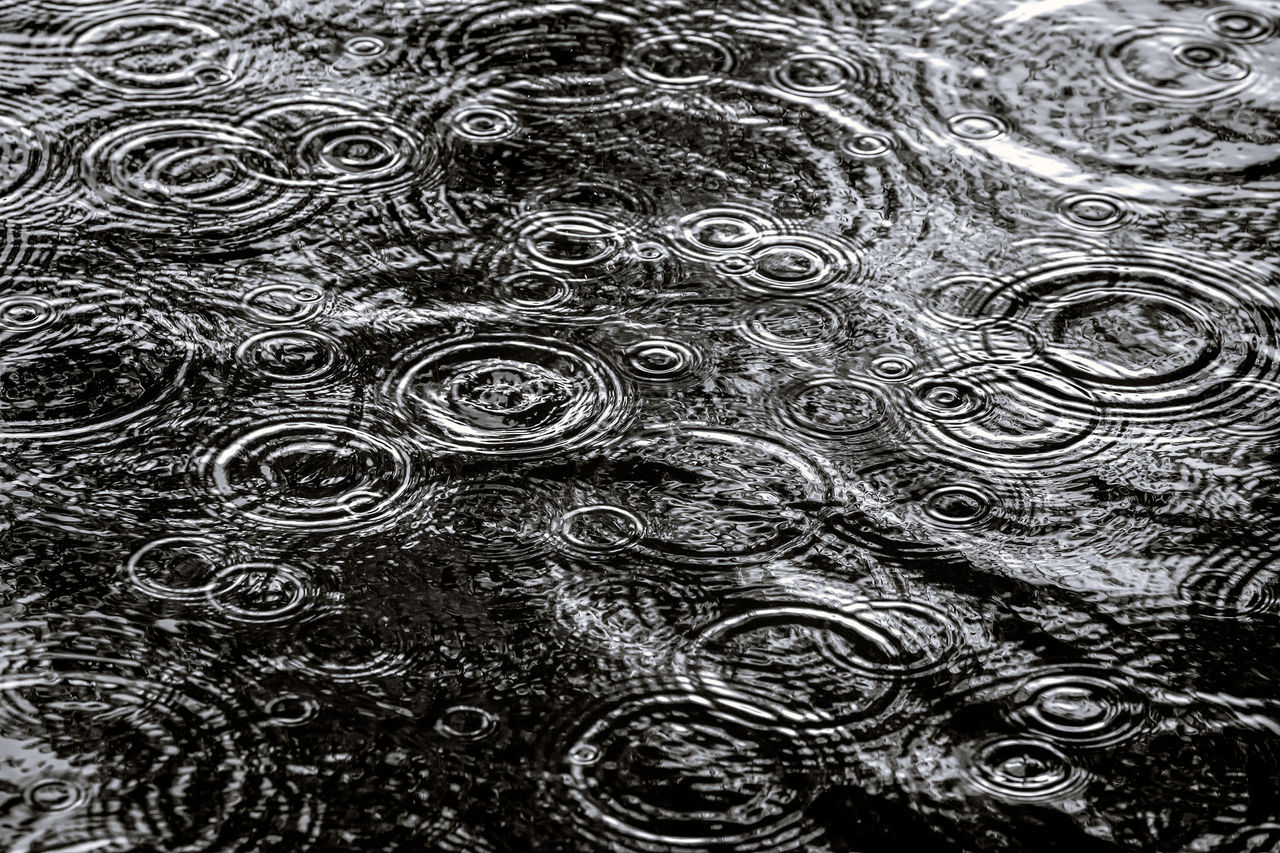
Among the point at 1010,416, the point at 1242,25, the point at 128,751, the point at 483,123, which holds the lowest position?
the point at 128,751

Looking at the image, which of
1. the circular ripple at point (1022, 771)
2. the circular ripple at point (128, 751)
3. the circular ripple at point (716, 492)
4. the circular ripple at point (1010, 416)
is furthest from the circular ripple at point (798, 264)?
the circular ripple at point (128, 751)

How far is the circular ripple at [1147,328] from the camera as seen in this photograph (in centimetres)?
264

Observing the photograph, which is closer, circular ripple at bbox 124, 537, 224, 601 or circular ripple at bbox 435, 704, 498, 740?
circular ripple at bbox 435, 704, 498, 740

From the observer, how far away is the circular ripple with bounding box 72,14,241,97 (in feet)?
10.7

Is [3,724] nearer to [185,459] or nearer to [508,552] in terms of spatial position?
[185,459]

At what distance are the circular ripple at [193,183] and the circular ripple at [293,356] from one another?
31 cm

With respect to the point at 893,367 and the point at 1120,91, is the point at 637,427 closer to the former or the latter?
the point at 893,367

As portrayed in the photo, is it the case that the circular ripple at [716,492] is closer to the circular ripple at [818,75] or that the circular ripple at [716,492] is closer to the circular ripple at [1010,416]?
the circular ripple at [1010,416]

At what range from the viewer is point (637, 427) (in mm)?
2521

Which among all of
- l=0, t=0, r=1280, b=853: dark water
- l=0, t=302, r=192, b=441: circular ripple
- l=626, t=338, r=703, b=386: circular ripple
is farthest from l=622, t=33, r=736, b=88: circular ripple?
l=0, t=302, r=192, b=441: circular ripple

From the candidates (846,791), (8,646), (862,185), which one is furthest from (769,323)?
(8,646)

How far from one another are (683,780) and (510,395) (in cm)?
83

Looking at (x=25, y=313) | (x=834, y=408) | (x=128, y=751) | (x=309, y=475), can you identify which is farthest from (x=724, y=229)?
(x=128, y=751)

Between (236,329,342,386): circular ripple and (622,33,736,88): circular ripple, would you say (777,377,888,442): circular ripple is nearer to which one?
(236,329,342,386): circular ripple
